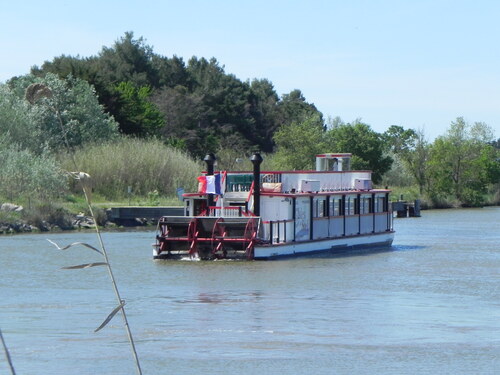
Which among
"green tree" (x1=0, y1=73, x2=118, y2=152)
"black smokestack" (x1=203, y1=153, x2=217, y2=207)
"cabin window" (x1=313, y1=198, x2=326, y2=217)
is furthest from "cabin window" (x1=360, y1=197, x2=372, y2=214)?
"green tree" (x1=0, y1=73, x2=118, y2=152)

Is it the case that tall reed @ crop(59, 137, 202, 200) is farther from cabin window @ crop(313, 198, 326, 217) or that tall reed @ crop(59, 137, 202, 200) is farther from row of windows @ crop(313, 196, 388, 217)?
cabin window @ crop(313, 198, 326, 217)

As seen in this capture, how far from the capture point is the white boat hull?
107ft

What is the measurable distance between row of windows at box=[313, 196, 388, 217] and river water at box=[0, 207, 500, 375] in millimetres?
2017

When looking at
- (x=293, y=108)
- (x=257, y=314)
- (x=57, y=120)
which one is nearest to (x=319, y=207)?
(x=257, y=314)

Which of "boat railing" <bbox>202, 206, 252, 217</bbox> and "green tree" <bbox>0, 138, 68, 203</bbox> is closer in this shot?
"boat railing" <bbox>202, 206, 252, 217</bbox>

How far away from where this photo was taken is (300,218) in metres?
35.2

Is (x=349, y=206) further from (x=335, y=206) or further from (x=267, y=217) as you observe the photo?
(x=267, y=217)

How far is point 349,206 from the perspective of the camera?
3906 cm

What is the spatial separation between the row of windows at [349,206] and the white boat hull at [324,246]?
961 millimetres

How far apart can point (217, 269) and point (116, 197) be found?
29.1 meters

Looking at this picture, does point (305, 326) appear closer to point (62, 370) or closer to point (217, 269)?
point (62, 370)

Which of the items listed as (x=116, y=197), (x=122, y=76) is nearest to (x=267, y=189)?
(x=116, y=197)

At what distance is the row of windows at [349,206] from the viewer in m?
36.8

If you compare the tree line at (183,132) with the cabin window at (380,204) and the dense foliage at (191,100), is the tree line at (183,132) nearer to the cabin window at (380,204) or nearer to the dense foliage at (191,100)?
the dense foliage at (191,100)
